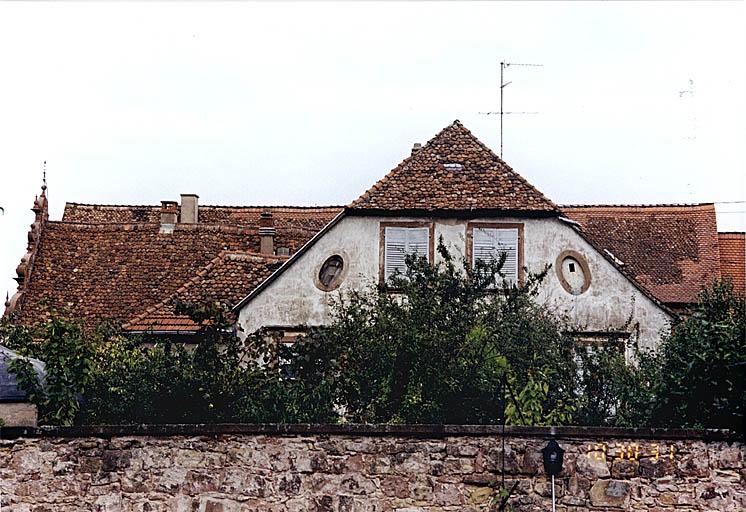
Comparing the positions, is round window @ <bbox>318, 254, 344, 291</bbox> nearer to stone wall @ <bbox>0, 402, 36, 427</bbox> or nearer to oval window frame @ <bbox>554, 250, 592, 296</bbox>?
oval window frame @ <bbox>554, 250, 592, 296</bbox>

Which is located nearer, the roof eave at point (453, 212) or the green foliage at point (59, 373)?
the green foliage at point (59, 373)

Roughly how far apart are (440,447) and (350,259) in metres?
15.2

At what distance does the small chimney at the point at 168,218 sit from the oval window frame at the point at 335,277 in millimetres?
8679

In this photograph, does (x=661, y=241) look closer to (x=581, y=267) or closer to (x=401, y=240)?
(x=581, y=267)

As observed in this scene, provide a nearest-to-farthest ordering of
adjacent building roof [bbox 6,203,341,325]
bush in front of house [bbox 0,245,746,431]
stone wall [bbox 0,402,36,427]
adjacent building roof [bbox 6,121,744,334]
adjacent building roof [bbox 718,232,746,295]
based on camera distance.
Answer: stone wall [bbox 0,402,36,427]
bush in front of house [bbox 0,245,746,431]
adjacent building roof [bbox 6,121,744,334]
adjacent building roof [bbox 6,203,341,325]
adjacent building roof [bbox 718,232,746,295]

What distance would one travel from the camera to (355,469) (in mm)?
13055

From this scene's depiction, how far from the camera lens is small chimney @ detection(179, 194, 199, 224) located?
38188mm

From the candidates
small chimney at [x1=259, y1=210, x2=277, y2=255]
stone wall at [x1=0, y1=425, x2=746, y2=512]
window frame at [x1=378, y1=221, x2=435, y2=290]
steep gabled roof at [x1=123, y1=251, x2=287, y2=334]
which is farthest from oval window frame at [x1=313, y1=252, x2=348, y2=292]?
stone wall at [x1=0, y1=425, x2=746, y2=512]

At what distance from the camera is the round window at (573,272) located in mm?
27891

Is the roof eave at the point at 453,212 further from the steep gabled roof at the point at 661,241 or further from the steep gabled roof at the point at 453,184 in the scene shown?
the steep gabled roof at the point at 661,241

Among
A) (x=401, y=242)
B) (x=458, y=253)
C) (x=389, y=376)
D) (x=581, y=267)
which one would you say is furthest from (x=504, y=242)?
(x=389, y=376)

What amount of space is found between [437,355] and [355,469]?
207 inches

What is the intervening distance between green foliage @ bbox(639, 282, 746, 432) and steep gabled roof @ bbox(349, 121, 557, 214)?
11.2 m

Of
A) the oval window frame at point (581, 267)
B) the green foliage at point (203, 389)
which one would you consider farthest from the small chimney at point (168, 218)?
the green foliage at point (203, 389)
